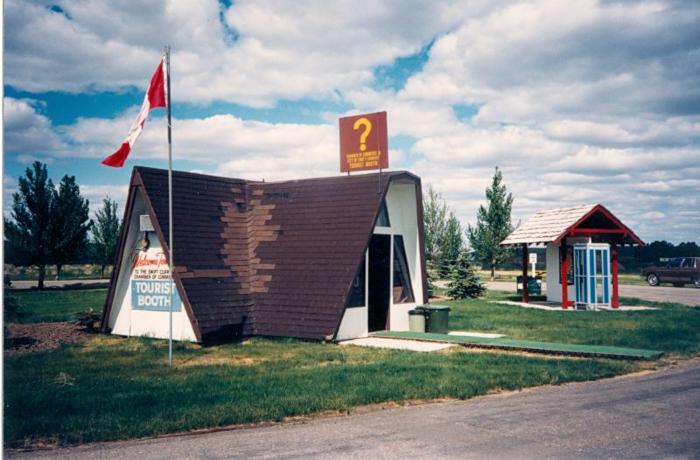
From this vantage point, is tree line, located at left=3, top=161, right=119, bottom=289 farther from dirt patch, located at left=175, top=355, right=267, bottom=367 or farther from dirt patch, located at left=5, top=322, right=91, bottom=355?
dirt patch, located at left=175, top=355, right=267, bottom=367

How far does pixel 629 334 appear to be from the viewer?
15383 millimetres

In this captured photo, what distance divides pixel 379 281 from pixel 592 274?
1126 centimetres

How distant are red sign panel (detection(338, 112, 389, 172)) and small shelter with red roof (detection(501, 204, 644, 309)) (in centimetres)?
950

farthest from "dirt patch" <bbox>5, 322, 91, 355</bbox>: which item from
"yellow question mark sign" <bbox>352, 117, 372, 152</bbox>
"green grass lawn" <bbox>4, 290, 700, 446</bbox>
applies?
"yellow question mark sign" <bbox>352, 117, 372, 152</bbox>

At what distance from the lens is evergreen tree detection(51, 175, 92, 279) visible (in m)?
37.5

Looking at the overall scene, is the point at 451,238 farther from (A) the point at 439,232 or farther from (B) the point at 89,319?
(B) the point at 89,319

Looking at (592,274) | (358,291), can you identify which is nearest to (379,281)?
(358,291)

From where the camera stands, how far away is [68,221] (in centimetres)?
3797

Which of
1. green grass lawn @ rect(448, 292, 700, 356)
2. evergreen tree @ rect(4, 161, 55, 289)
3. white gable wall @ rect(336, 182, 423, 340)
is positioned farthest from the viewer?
evergreen tree @ rect(4, 161, 55, 289)

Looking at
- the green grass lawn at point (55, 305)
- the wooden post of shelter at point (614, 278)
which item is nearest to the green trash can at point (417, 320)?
the green grass lawn at point (55, 305)

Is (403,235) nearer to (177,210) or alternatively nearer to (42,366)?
(177,210)

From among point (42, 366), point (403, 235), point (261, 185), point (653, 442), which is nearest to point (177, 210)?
point (261, 185)

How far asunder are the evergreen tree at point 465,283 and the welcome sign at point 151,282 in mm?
17929

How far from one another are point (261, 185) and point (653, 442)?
532 inches
